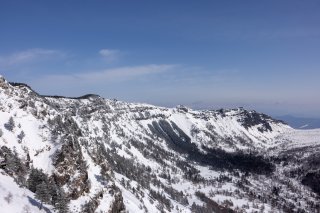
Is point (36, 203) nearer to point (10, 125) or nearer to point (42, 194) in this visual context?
point (42, 194)

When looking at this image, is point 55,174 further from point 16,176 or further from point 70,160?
point 16,176

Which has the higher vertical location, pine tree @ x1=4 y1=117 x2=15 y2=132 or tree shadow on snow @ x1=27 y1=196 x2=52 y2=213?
pine tree @ x1=4 y1=117 x2=15 y2=132

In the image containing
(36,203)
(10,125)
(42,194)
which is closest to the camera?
(36,203)

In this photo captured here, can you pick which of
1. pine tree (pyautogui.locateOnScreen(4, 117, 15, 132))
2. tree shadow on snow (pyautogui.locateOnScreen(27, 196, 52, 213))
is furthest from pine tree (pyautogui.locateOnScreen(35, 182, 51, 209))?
pine tree (pyautogui.locateOnScreen(4, 117, 15, 132))

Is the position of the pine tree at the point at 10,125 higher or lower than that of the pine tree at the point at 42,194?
higher

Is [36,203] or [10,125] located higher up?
[10,125]

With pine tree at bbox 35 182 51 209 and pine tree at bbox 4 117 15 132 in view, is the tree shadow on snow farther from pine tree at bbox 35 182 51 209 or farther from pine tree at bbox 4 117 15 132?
pine tree at bbox 4 117 15 132

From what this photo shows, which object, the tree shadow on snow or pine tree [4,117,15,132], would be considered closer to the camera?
the tree shadow on snow

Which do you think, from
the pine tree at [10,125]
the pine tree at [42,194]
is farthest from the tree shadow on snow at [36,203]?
the pine tree at [10,125]

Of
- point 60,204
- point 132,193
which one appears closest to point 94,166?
point 132,193

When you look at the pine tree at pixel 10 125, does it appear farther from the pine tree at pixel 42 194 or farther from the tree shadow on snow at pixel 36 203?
the tree shadow on snow at pixel 36 203

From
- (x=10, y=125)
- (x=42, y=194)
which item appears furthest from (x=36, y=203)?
(x=10, y=125)
